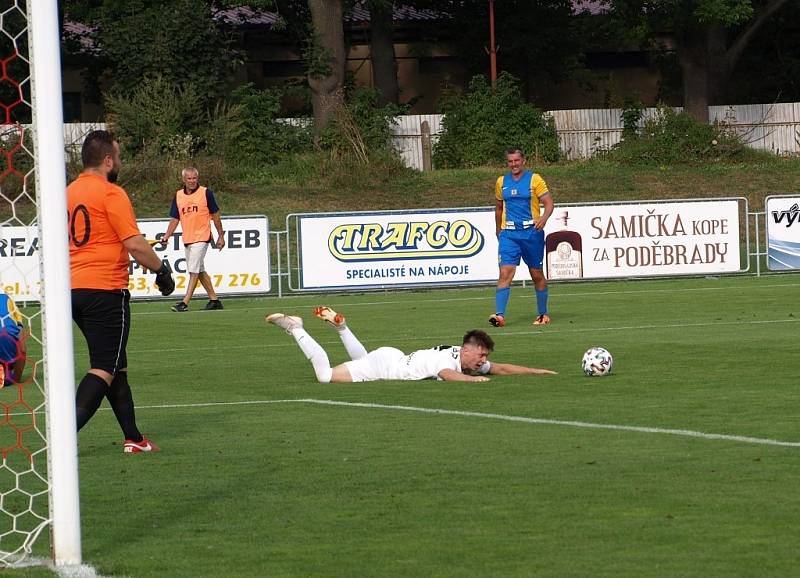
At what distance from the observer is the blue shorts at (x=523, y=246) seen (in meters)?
18.0

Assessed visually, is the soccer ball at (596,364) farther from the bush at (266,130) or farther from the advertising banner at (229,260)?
the bush at (266,130)

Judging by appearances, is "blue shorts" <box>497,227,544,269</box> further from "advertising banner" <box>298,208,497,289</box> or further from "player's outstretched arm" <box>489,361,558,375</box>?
"advertising banner" <box>298,208,497,289</box>

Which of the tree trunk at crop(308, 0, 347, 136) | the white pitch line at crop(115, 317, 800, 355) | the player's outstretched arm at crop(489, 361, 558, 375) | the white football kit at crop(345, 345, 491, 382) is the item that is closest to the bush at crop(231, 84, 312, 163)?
the tree trunk at crop(308, 0, 347, 136)

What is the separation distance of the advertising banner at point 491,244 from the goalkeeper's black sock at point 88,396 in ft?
52.1

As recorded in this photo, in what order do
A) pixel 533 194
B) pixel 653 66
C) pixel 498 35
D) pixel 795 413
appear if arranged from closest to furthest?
pixel 795 413, pixel 533 194, pixel 498 35, pixel 653 66

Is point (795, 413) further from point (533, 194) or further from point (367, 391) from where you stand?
point (533, 194)

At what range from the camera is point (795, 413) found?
10.0 metres

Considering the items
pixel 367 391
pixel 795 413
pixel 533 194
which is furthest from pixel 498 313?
pixel 795 413

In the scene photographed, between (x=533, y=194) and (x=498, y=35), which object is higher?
(x=498, y=35)

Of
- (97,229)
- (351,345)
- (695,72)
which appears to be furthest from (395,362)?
(695,72)

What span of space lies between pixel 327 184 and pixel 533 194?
23.0 meters

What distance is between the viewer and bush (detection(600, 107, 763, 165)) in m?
43.4

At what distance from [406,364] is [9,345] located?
3405 mm

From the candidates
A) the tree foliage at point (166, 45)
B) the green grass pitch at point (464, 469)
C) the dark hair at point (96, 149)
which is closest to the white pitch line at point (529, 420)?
the green grass pitch at point (464, 469)
